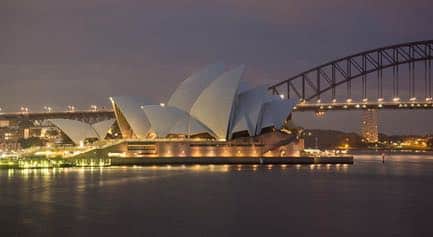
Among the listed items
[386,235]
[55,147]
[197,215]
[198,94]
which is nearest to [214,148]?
[198,94]

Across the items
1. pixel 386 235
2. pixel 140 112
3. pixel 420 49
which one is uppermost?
pixel 420 49

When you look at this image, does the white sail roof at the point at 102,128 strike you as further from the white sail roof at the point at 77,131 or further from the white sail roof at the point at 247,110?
the white sail roof at the point at 247,110

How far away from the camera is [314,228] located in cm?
2811

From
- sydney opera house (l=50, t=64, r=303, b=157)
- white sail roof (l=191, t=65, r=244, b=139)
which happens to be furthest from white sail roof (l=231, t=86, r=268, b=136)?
white sail roof (l=191, t=65, r=244, b=139)

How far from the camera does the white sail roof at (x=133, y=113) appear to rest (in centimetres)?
8275

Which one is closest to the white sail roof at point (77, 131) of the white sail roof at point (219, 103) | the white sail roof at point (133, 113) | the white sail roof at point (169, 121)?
the white sail roof at point (133, 113)

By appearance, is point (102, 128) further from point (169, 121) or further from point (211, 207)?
point (211, 207)

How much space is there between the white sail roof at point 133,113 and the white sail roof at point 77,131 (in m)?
9.10

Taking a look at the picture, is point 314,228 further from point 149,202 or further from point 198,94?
point 198,94

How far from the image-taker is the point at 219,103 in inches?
3063

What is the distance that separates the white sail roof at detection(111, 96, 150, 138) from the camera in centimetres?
8275

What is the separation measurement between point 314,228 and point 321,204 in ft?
27.9

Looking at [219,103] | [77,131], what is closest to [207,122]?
[219,103]

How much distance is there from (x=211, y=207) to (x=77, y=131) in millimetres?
58199
